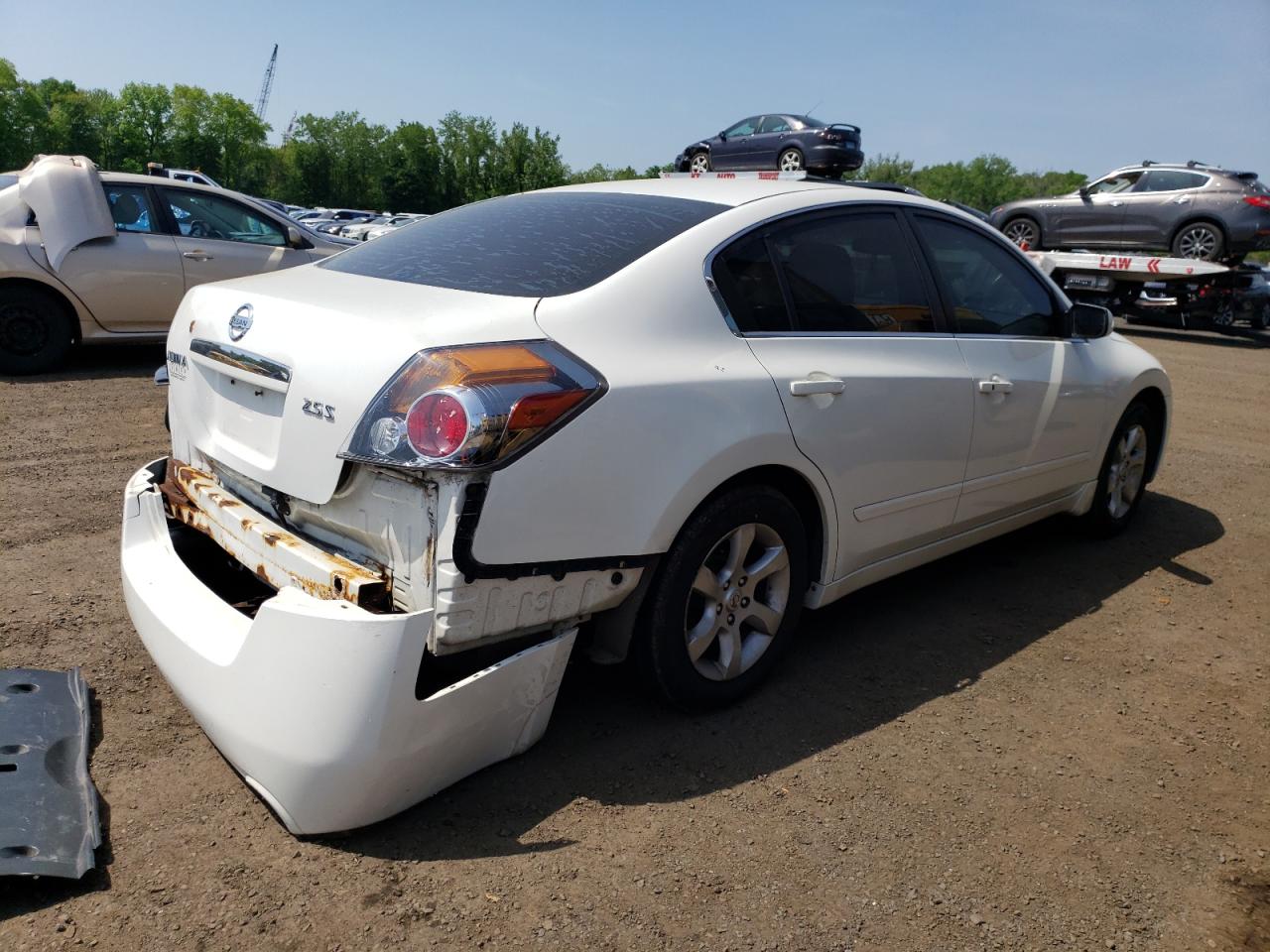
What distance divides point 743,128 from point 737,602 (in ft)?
56.3

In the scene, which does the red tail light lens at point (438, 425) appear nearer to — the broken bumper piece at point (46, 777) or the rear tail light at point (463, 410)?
the rear tail light at point (463, 410)

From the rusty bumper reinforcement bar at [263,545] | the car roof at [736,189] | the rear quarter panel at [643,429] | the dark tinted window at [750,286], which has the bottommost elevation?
the rusty bumper reinforcement bar at [263,545]

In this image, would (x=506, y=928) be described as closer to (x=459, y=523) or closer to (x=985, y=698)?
(x=459, y=523)

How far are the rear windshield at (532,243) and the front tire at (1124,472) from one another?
2916 mm

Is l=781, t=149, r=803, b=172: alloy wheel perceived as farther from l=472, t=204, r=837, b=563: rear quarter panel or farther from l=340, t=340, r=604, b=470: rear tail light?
l=340, t=340, r=604, b=470: rear tail light

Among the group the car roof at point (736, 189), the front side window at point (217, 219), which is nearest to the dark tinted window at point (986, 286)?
the car roof at point (736, 189)

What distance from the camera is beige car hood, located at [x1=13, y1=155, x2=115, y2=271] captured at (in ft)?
24.9

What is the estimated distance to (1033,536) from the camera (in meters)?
5.31

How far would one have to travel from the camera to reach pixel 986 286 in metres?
4.09

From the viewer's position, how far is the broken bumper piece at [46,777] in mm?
2215

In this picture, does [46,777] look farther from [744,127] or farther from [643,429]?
[744,127]

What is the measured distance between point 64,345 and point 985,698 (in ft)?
25.0

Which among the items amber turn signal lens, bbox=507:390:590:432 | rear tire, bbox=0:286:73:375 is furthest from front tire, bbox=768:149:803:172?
amber turn signal lens, bbox=507:390:590:432

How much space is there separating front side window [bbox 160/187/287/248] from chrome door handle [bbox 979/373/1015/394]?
697 cm
